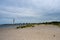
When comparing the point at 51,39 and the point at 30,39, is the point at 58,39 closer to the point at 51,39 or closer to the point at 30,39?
the point at 51,39

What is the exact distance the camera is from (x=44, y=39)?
11953 millimetres

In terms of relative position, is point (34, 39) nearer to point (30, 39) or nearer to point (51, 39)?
point (30, 39)

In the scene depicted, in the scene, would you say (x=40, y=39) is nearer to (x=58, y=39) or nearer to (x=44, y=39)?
(x=44, y=39)

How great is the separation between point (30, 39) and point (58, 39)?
272 centimetres

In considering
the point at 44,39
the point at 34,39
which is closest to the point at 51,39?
the point at 44,39

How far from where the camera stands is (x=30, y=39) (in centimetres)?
1198

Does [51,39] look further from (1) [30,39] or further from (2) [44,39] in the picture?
(1) [30,39]

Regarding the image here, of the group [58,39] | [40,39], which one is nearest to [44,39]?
[40,39]

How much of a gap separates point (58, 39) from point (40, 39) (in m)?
1.75

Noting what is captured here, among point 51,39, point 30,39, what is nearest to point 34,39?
point 30,39

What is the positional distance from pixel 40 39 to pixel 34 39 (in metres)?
0.59

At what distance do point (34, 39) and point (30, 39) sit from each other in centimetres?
40

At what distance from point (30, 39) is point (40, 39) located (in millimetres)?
977

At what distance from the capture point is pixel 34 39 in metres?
12.0
